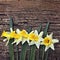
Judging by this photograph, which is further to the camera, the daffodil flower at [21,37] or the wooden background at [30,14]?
the wooden background at [30,14]

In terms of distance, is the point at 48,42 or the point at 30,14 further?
the point at 30,14

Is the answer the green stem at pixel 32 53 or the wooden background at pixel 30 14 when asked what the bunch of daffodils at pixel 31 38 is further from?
the wooden background at pixel 30 14

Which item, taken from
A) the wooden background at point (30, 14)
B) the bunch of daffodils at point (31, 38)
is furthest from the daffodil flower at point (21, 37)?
the wooden background at point (30, 14)

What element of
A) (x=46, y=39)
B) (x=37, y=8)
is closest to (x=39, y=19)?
(x=37, y=8)

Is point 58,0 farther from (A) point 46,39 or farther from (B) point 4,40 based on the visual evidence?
(B) point 4,40

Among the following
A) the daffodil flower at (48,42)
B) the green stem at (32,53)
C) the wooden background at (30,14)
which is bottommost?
the green stem at (32,53)

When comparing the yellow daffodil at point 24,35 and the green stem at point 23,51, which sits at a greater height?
the yellow daffodil at point 24,35

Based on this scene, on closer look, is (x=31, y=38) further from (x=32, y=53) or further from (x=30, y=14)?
(x=30, y=14)

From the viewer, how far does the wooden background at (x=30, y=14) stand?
5.65ft

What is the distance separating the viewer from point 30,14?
5.68ft

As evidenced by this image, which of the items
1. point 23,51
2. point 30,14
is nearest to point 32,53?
point 23,51

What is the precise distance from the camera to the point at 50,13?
1.73m

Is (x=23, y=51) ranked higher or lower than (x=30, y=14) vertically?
lower

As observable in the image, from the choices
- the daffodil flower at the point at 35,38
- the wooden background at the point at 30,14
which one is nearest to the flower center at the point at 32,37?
the daffodil flower at the point at 35,38
